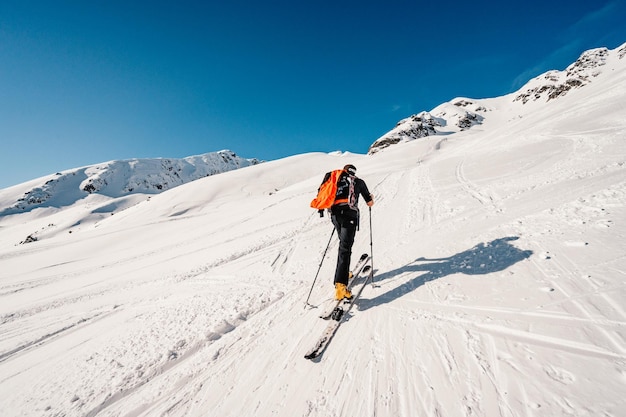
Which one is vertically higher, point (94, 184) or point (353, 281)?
point (94, 184)

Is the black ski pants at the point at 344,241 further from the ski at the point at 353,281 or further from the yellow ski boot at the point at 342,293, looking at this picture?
the ski at the point at 353,281

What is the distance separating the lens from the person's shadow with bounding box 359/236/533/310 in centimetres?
440

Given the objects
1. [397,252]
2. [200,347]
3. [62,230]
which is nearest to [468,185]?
[397,252]

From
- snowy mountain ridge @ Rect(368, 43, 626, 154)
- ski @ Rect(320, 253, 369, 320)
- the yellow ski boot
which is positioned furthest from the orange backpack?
snowy mountain ridge @ Rect(368, 43, 626, 154)

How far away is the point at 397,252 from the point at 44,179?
605ft

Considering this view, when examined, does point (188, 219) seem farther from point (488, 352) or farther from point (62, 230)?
point (62, 230)

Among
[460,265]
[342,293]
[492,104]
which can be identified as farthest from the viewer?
[492,104]

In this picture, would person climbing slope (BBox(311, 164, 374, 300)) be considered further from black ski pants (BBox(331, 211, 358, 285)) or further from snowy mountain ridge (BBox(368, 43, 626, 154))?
snowy mountain ridge (BBox(368, 43, 626, 154))

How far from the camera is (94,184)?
131625 mm

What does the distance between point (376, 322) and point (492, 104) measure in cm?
15171

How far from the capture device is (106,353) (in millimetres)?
3766

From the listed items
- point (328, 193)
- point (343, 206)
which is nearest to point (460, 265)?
point (343, 206)

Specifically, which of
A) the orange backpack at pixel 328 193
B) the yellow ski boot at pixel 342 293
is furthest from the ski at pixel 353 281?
the orange backpack at pixel 328 193

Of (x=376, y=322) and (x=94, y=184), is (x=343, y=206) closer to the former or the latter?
(x=376, y=322)
